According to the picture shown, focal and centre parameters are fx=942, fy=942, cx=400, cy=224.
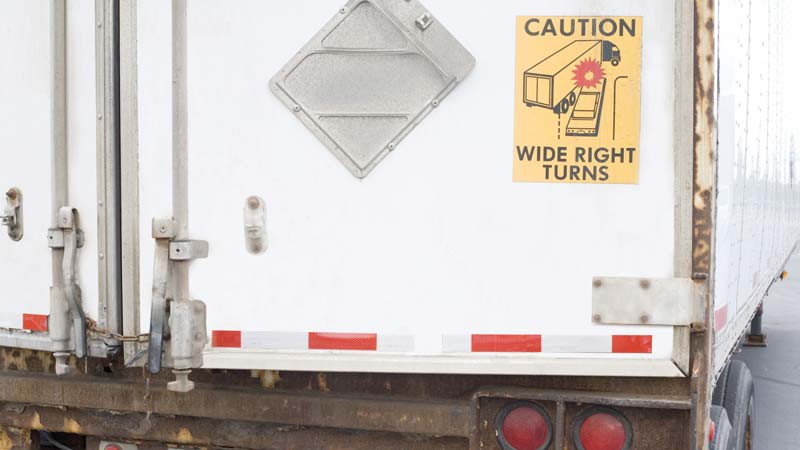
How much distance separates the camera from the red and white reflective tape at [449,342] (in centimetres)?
268

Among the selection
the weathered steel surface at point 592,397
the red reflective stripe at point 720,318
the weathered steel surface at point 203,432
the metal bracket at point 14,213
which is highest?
the metal bracket at point 14,213

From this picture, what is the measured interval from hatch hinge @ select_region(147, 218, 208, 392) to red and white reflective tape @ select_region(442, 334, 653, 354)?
2.39 ft

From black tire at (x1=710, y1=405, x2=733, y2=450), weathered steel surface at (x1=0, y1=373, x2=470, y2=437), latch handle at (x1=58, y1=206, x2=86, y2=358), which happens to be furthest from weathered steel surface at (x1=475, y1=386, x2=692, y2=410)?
latch handle at (x1=58, y1=206, x2=86, y2=358)

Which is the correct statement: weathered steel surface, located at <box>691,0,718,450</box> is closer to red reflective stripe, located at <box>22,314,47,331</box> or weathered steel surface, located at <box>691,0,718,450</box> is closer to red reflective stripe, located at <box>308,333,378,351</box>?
red reflective stripe, located at <box>308,333,378,351</box>

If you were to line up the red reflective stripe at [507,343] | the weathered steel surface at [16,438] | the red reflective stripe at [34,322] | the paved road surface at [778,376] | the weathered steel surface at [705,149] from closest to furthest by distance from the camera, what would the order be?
the weathered steel surface at [705,149], the red reflective stripe at [507,343], the red reflective stripe at [34,322], the weathered steel surface at [16,438], the paved road surface at [778,376]

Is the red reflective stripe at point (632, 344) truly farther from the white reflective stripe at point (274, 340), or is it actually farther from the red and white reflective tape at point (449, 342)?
the white reflective stripe at point (274, 340)

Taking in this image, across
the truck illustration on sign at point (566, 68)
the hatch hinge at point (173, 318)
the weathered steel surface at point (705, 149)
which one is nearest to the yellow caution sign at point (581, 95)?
the truck illustration on sign at point (566, 68)

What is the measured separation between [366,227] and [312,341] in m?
0.38

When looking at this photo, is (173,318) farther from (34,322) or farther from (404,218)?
(404,218)

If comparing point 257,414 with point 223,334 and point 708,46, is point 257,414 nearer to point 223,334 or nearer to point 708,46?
point 223,334

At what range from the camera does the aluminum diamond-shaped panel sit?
2.70m

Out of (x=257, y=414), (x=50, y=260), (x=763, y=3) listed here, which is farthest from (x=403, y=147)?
(x=763, y=3)

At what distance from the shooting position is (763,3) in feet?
15.2

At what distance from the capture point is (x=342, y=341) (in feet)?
9.11
